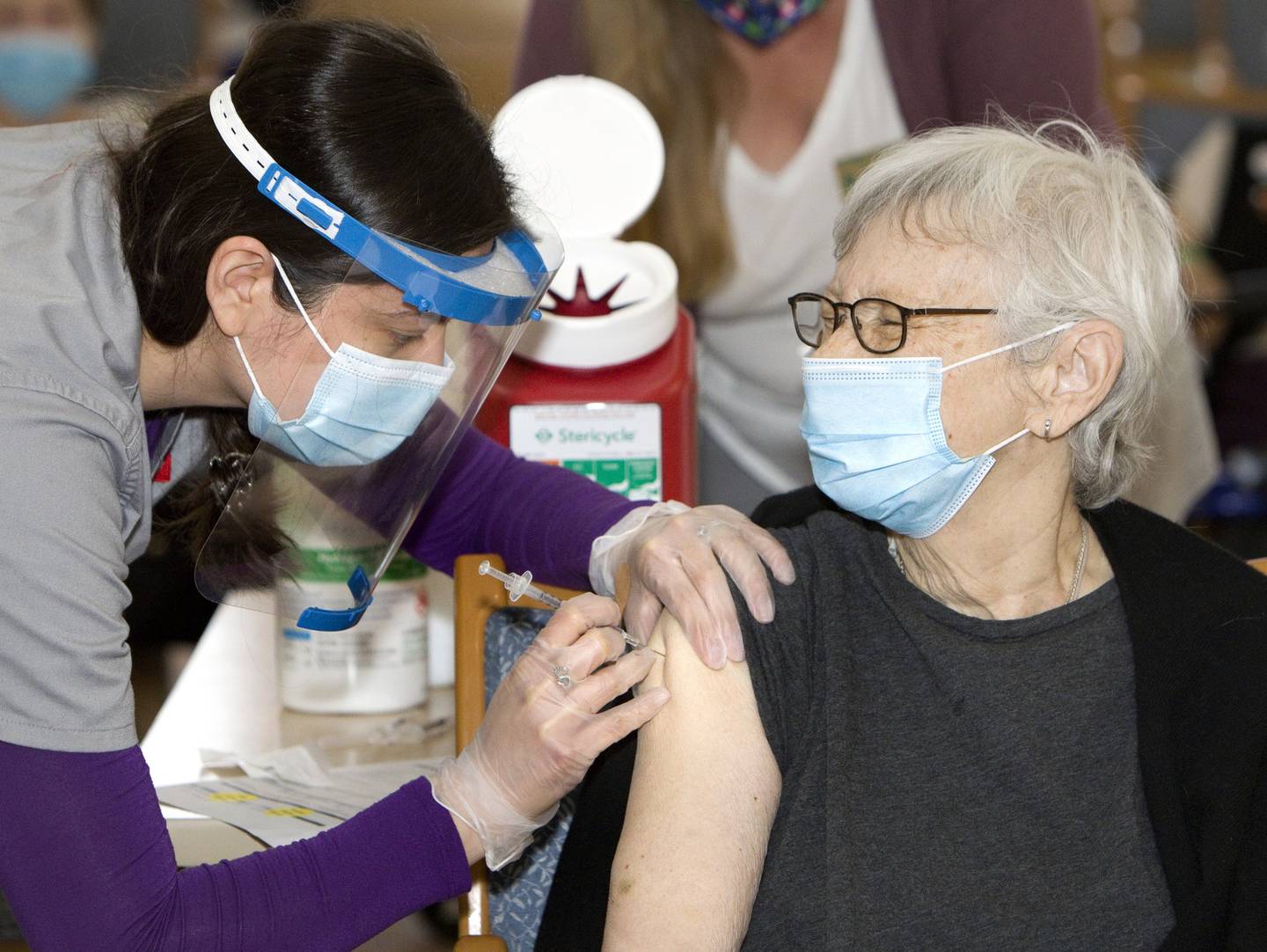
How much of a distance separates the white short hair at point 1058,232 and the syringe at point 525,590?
0.46m

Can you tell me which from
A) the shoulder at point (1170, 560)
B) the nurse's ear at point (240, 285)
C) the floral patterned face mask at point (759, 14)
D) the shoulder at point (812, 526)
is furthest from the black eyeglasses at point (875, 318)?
the floral patterned face mask at point (759, 14)

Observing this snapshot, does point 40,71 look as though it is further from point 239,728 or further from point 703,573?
point 703,573

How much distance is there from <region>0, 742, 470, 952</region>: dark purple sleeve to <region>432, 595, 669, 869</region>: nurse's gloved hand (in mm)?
41

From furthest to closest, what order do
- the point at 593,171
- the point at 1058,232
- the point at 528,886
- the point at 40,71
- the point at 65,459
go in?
the point at 40,71 < the point at 593,171 < the point at 528,886 < the point at 1058,232 < the point at 65,459

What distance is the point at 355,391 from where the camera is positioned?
1424mm

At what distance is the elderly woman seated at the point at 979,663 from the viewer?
55.3 inches

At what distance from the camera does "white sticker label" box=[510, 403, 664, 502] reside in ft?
6.18

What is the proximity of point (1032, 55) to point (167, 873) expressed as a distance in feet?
5.34

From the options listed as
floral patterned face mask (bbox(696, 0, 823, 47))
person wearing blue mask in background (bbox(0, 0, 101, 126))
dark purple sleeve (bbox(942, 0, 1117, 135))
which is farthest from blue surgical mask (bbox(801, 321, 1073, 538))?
person wearing blue mask in background (bbox(0, 0, 101, 126))

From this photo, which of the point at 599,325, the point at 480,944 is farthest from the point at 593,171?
the point at 480,944

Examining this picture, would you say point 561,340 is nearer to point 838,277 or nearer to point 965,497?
point 838,277

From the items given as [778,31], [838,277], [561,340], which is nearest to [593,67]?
[778,31]

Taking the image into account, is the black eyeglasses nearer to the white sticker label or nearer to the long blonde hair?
the white sticker label

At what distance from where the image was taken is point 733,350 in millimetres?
2379
